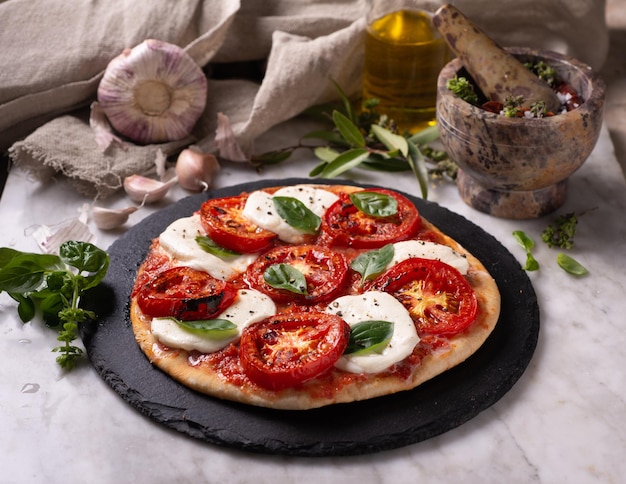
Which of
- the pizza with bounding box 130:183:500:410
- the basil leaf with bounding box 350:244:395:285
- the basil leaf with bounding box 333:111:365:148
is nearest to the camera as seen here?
the pizza with bounding box 130:183:500:410

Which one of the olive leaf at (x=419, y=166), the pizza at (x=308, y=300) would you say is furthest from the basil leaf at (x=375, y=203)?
the olive leaf at (x=419, y=166)

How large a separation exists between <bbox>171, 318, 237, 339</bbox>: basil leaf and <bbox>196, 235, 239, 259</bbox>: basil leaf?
1.31ft

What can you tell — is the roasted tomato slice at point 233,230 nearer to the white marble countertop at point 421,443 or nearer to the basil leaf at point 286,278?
the basil leaf at point 286,278

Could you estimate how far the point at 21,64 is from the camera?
373 cm

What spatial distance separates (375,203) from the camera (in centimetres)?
305

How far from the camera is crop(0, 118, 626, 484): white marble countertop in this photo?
227 cm

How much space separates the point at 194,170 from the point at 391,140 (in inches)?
36.7

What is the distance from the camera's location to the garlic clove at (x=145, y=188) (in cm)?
351

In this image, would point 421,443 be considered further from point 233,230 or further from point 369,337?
point 233,230

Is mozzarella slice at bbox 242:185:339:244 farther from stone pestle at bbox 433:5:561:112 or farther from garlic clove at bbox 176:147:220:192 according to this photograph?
stone pestle at bbox 433:5:561:112

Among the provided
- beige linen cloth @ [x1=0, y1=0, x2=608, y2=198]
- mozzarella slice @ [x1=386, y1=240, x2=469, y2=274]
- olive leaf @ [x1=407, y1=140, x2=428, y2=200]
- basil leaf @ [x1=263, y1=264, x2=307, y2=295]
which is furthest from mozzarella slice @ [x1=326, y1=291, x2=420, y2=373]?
beige linen cloth @ [x1=0, y1=0, x2=608, y2=198]

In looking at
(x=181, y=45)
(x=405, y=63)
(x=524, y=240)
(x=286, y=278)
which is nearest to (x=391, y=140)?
(x=405, y=63)

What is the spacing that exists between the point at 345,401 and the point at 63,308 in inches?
42.6

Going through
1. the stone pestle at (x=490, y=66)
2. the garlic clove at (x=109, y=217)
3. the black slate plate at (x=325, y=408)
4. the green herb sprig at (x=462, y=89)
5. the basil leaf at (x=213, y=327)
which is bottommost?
the garlic clove at (x=109, y=217)
